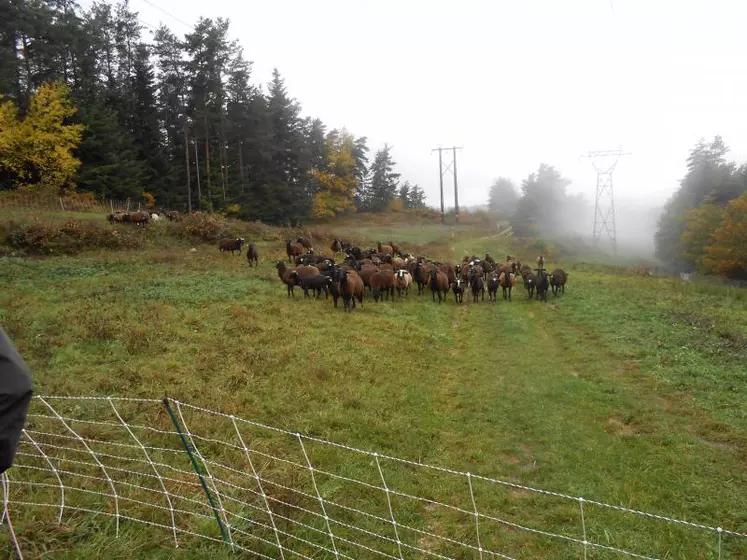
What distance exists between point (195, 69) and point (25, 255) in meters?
25.3

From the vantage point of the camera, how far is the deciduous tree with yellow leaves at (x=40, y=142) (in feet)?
102

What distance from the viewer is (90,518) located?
15.0 ft

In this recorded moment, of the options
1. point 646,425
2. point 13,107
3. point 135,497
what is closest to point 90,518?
point 135,497

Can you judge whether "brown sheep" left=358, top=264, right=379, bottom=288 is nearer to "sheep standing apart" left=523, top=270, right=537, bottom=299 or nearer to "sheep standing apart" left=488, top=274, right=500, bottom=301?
"sheep standing apart" left=488, top=274, right=500, bottom=301

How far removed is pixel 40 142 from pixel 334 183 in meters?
29.4

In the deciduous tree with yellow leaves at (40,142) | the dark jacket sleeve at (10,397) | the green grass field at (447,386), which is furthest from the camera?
the deciduous tree with yellow leaves at (40,142)

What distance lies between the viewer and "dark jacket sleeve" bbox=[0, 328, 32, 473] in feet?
7.73

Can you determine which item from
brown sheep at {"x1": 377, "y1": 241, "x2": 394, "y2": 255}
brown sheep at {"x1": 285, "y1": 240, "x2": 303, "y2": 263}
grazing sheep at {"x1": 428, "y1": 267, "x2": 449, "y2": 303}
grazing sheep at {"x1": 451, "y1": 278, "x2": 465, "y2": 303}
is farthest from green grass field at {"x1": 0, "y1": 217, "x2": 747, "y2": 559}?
brown sheep at {"x1": 377, "y1": 241, "x2": 394, "y2": 255}

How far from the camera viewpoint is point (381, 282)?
723 inches

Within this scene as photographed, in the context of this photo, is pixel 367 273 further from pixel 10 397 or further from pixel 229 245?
pixel 10 397

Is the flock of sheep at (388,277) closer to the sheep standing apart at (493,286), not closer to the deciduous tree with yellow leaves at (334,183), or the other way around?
the sheep standing apart at (493,286)

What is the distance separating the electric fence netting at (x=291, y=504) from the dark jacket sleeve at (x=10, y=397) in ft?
5.50

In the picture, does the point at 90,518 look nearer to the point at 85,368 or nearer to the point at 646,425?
the point at 85,368

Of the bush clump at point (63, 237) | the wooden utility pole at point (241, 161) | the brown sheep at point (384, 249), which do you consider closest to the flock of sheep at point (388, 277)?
the brown sheep at point (384, 249)
